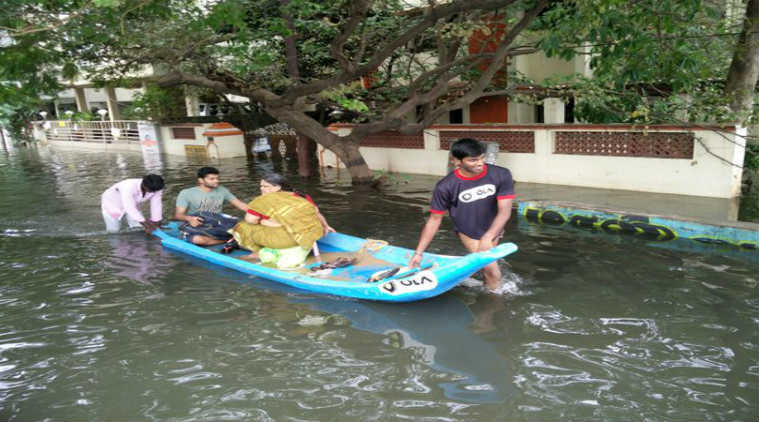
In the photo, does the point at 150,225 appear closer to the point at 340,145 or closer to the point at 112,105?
the point at 340,145

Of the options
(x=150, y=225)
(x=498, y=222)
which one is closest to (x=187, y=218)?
(x=150, y=225)

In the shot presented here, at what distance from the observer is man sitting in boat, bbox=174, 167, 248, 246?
743cm

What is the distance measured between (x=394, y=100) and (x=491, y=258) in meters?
9.01

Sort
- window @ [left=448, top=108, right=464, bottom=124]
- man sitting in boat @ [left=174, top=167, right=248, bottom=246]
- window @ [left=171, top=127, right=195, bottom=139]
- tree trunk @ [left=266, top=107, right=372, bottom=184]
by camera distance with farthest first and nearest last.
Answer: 1. window @ [left=171, top=127, right=195, bottom=139]
2. window @ [left=448, top=108, right=464, bottom=124]
3. tree trunk @ [left=266, top=107, right=372, bottom=184]
4. man sitting in boat @ [left=174, top=167, right=248, bottom=246]

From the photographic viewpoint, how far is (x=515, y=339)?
4.80m

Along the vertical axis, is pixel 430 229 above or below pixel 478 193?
below

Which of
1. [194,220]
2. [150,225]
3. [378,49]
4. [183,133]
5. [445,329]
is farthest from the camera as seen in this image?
[183,133]

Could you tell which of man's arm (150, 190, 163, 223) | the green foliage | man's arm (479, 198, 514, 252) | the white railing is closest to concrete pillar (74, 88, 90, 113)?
the white railing

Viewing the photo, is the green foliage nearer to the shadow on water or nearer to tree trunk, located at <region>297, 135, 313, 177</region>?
the shadow on water

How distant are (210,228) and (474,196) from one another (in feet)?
13.5

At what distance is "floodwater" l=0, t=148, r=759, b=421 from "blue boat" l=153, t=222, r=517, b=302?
7.3 inches

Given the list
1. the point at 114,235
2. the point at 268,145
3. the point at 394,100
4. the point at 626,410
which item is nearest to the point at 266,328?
the point at 626,410

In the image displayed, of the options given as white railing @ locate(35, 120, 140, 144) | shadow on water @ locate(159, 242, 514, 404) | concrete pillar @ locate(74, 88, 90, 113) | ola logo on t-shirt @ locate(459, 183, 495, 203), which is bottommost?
shadow on water @ locate(159, 242, 514, 404)

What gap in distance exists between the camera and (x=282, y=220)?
6102 mm
